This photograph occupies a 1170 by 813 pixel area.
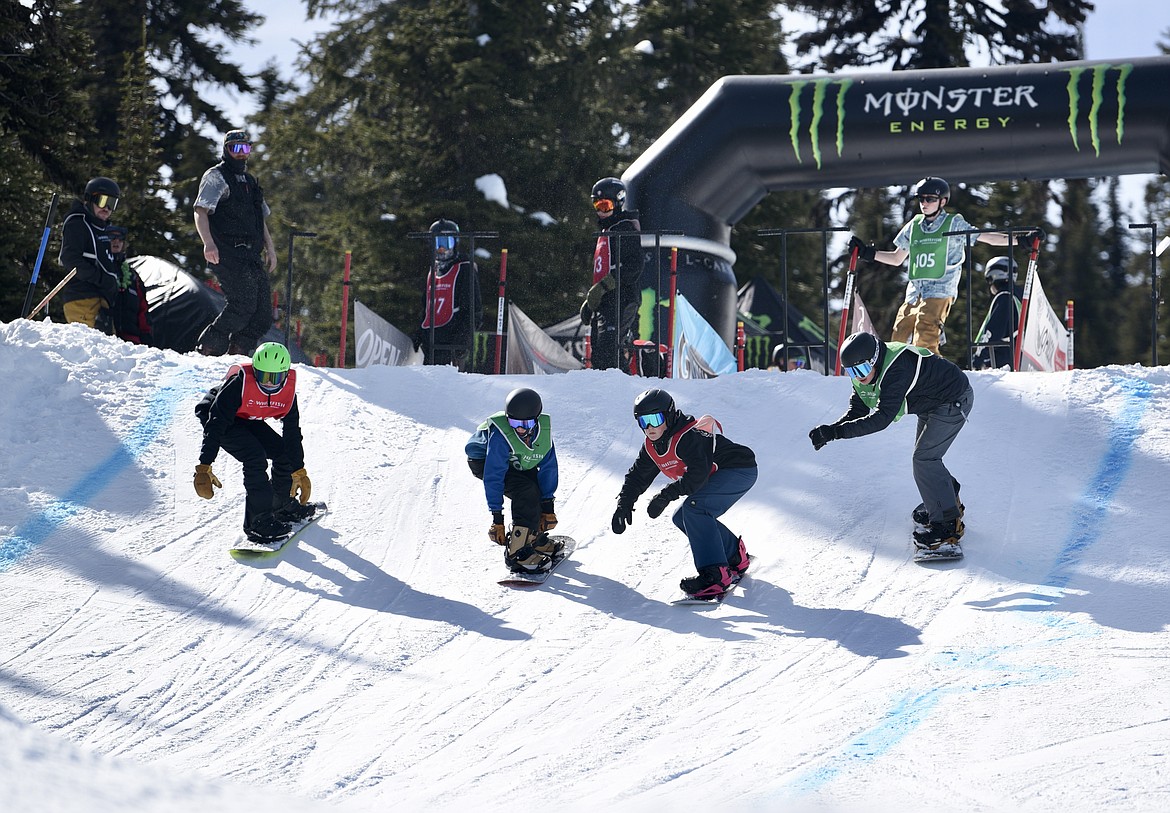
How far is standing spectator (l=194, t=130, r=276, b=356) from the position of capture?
9.87 meters

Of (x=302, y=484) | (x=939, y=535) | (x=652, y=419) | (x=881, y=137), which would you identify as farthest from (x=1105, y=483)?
(x=302, y=484)

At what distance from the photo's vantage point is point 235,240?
394 inches

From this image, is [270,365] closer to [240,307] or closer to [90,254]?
[240,307]

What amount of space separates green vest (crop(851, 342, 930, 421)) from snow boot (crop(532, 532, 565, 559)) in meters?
1.94

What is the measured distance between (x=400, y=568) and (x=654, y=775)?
307 cm

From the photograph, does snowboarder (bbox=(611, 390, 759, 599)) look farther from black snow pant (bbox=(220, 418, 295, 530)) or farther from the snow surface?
black snow pant (bbox=(220, 418, 295, 530))

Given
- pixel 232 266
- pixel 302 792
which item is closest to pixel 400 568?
pixel 302 792

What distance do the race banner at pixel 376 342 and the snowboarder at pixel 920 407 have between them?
524 centimetres

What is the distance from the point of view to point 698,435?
6969 mm

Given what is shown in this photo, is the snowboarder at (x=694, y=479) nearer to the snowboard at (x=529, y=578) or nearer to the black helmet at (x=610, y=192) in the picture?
the snowboard at (x=529, y=578)

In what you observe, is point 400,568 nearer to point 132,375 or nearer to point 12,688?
A: point 12,688

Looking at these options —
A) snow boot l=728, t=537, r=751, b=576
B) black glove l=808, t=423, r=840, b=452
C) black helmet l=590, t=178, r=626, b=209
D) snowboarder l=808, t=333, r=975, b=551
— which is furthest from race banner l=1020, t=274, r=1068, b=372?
snow boot l=728, t=537, r=751, b=576

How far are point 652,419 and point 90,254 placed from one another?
19.2ft

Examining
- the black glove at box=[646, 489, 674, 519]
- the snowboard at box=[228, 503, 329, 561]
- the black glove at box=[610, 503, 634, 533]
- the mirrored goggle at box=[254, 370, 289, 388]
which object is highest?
the mirrored goggle at box=[254, 370, 289, 388]
